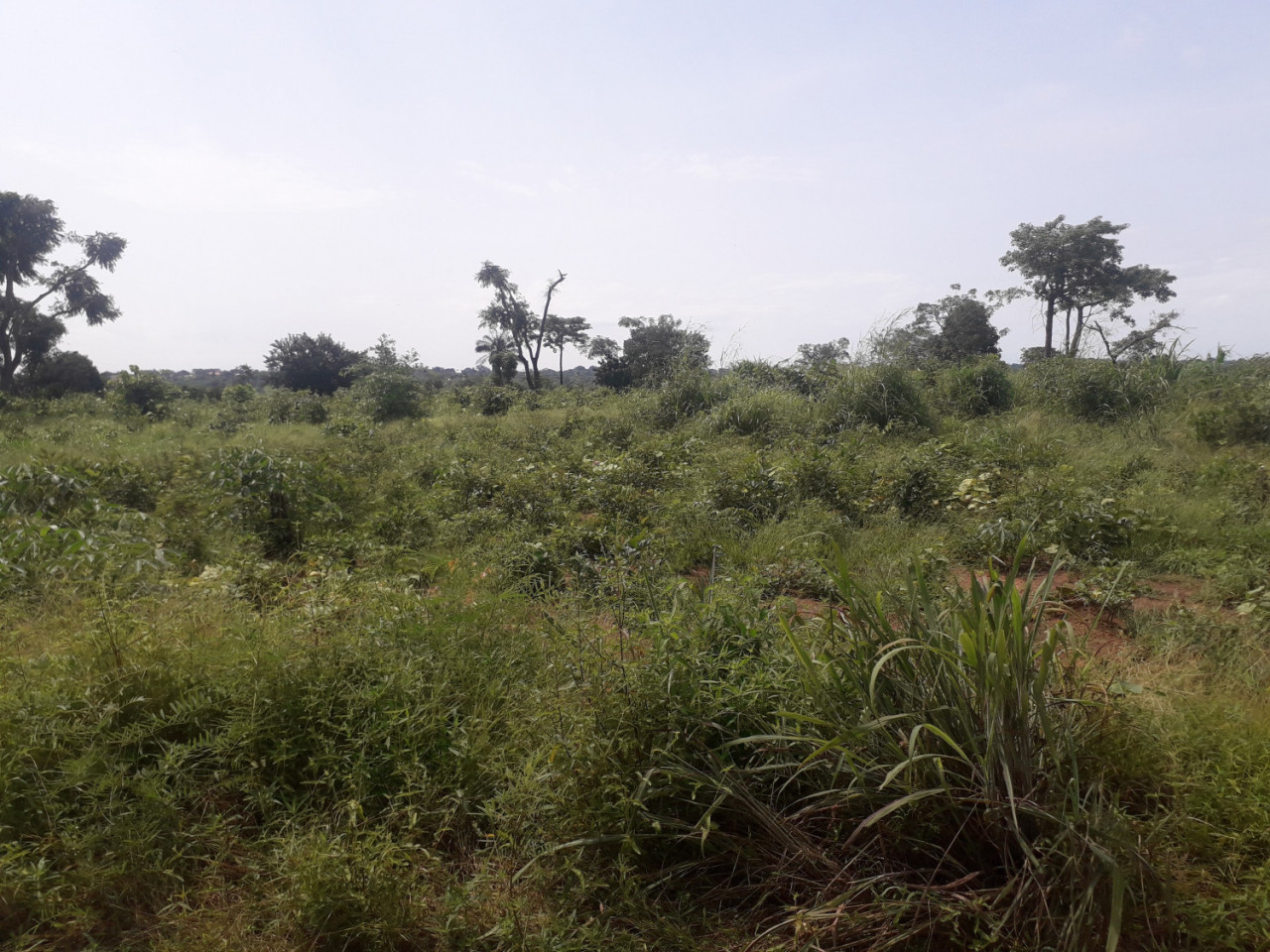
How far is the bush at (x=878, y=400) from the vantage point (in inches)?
385

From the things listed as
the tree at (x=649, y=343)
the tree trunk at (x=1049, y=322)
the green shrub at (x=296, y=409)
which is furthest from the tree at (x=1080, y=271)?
the green shrub at (x=296, y=409)

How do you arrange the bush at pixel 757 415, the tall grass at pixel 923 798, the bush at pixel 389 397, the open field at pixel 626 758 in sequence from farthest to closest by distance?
the bush at pixel 389 397 → the bush at pixel 757 415 → the open field at pixel 626 758 → the tall grass at pixel 923 798

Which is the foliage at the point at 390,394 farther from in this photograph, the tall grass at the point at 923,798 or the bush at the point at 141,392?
the tall grass at the point at 923,798

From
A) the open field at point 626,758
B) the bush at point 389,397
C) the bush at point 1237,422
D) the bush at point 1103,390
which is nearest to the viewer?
the open field at point 626,758

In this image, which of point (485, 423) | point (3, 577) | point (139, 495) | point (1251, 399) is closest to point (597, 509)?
point (3, 577)

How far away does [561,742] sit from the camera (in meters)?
2.20

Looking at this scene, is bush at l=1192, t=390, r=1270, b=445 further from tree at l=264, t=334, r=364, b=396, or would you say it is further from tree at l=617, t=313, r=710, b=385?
tree at l=264, t=334, r=364, b=396

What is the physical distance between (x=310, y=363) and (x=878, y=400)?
2707 centimetres

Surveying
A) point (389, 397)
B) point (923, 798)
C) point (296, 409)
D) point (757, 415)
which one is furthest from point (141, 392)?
point (923, 798)

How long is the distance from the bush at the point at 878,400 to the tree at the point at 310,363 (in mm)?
23950

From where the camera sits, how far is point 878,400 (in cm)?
995

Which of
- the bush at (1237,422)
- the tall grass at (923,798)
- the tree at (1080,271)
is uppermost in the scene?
the tree at (1080,271)

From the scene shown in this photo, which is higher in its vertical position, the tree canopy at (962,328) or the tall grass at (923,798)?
the tree canopy at (962,328)

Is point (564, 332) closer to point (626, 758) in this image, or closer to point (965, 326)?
point (965, 326)
